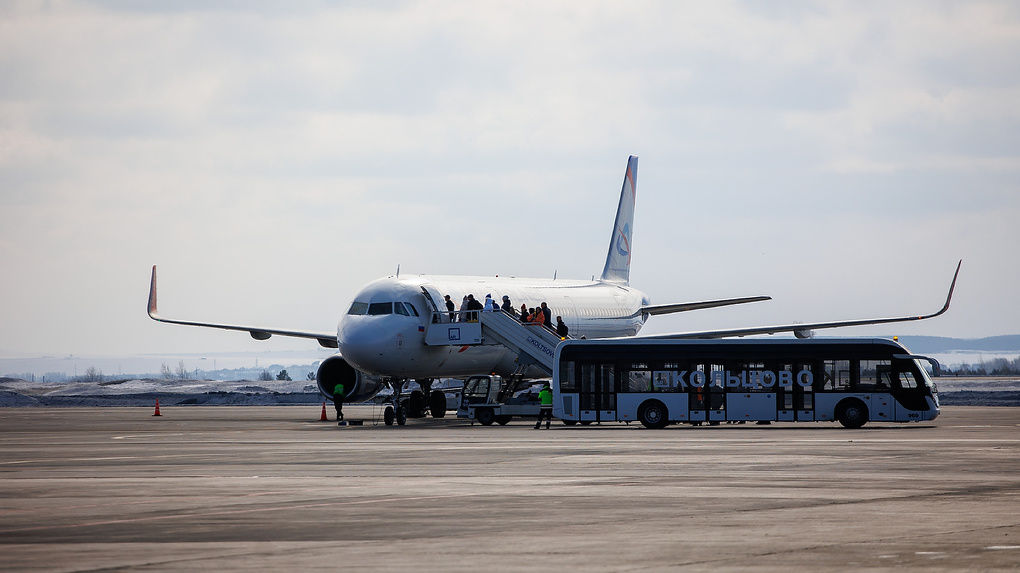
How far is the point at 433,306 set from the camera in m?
40.6

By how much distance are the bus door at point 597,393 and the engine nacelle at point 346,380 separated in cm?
837

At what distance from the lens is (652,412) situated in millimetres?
37312

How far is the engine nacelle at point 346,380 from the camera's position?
143ft

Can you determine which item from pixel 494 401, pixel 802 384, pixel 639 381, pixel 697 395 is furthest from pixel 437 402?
pixel 802 384

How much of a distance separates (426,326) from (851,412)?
40.9 ft

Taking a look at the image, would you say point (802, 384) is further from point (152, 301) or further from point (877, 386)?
point (152, 301)

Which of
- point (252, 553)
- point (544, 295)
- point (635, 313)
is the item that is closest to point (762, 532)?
point (252, 553)

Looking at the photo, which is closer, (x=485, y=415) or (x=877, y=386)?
(x=877, y=386)

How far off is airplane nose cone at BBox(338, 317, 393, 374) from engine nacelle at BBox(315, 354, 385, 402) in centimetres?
438

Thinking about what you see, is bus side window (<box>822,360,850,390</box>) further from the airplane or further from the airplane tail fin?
the airplane tail fin

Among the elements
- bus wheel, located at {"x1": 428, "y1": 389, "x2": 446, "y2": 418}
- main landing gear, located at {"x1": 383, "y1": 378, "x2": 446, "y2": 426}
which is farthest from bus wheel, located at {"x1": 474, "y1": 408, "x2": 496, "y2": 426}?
bus wheel, located at {"x1": 428, "y1": 389, "x2": 446, "y2": 418}

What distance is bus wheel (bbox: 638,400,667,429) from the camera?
37.2 meters

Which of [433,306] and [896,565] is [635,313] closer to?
[433,306]

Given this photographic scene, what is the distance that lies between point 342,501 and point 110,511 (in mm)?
2615
